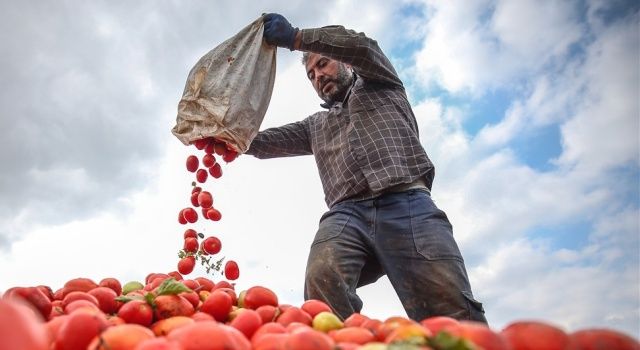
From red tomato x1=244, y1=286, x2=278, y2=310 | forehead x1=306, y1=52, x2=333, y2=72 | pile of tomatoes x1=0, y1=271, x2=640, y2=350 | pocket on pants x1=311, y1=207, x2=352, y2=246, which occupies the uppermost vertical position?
forehead x1=306, y1=52, x2=333, y2=72

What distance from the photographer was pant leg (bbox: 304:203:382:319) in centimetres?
369

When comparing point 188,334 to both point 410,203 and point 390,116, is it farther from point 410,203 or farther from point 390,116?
point 390,116

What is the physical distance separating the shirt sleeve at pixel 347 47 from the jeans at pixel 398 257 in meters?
1.18

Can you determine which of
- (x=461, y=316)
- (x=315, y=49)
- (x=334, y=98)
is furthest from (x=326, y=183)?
(x=461, y=316)

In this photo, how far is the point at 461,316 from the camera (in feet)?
11.2

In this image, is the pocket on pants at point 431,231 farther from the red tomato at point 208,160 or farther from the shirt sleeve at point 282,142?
the red tomato at point 208,160

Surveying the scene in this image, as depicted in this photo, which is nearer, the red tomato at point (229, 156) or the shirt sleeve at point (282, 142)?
the red tomato at point (229, 156)

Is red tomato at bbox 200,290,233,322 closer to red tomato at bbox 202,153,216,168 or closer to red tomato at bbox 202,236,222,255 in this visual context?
red tomato at bbox 202,153,216,168

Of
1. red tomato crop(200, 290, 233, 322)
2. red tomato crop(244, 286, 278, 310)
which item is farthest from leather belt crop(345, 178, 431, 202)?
red tomato crop(200, 290, 233, 322)

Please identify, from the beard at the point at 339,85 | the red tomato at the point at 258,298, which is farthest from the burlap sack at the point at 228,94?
the red tomato at the point at 258,298

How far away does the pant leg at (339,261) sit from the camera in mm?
3691

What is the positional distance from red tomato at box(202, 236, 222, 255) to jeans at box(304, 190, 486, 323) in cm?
90

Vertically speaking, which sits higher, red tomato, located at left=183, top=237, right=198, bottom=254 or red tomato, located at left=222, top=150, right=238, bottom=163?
red tomato, located at left=222, top=150, right=238, bottom=163

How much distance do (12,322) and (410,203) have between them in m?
3.20
